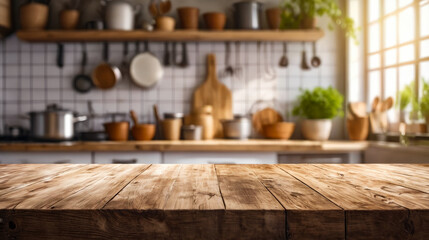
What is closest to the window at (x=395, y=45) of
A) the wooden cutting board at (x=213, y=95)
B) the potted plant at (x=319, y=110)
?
the potted plant at (x=319, y=110)

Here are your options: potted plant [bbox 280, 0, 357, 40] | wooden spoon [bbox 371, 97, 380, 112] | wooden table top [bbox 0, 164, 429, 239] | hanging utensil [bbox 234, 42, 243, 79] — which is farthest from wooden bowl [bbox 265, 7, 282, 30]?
wooden table top [bbox 0, 164, 429, 239]

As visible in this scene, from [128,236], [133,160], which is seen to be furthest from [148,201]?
[133,160]

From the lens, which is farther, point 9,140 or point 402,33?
point 9,140

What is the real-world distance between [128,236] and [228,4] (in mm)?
2804

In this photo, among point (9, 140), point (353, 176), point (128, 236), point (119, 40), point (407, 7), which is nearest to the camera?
point (128, 236)

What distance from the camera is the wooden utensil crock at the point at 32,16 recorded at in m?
2.95

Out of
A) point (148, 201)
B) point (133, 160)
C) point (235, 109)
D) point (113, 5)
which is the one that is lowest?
point (133, 160)

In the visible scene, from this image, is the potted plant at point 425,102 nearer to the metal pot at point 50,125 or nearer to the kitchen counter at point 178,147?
the kitchen counter at point 178,147

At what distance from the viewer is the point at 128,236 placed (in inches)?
23.3

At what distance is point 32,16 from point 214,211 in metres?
2.98

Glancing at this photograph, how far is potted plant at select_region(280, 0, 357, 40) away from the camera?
2857mm

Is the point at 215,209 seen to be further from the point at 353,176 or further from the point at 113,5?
the point at 113,5

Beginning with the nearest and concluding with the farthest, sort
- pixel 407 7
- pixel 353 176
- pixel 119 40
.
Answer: pixel 353 176 → pixel 407 7 → pixel 119 40

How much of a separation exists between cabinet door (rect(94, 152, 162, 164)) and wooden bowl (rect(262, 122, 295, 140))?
3.07 feet
